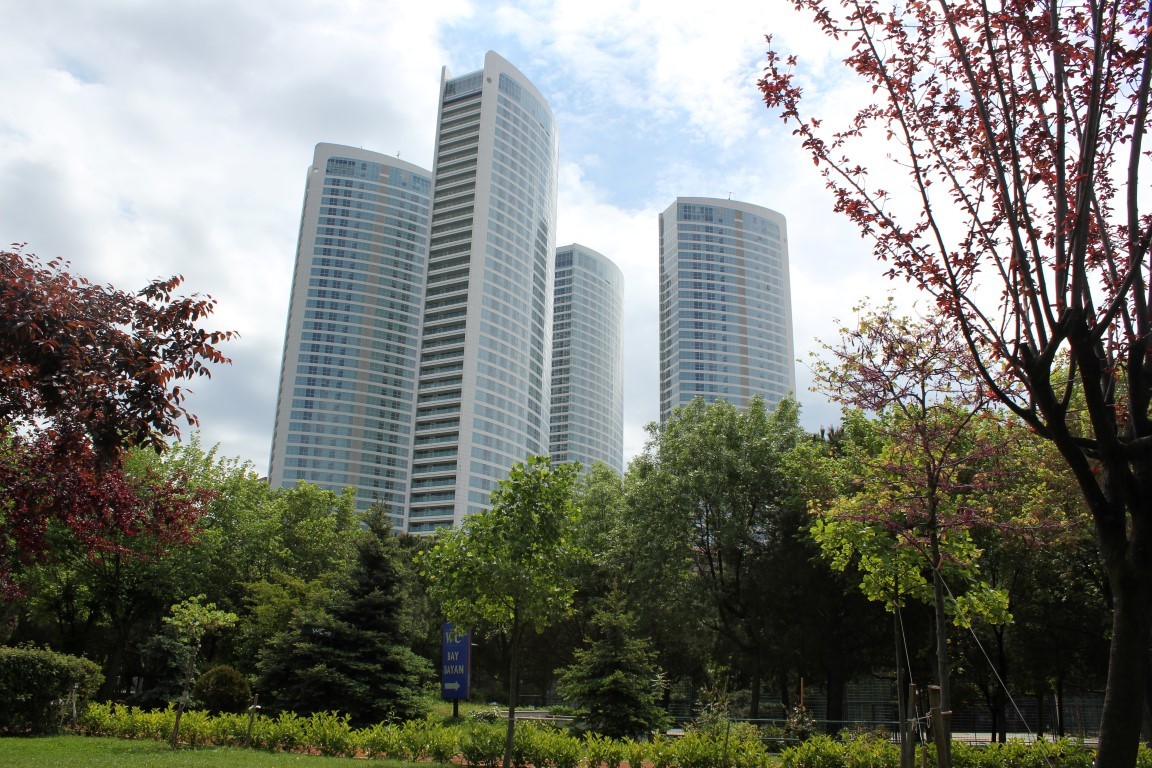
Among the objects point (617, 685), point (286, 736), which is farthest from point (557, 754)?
point (286, 736)

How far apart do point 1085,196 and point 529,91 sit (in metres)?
124

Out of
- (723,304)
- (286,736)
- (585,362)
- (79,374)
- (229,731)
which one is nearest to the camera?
(79,374)

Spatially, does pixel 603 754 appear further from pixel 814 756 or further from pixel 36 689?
pixel 36 689

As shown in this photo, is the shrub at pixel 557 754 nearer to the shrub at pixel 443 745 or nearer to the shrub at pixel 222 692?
the shrub at pixel 443 745

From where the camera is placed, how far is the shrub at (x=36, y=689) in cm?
1549

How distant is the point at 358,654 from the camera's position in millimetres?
19406

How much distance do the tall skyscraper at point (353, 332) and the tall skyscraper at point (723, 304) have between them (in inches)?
1757

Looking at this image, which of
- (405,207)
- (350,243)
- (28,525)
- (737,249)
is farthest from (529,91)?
(28,525)

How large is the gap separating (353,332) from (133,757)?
11011 cm

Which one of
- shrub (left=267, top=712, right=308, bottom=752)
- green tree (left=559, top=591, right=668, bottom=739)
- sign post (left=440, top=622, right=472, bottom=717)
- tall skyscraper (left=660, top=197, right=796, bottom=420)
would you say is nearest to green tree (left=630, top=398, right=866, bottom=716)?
sign post (left=440, top=622, right=472, bottom=717)

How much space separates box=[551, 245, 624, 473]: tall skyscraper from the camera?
14925 centimetres

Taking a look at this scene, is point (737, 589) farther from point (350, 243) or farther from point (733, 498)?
point (350, 243)

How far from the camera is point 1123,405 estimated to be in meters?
6.85

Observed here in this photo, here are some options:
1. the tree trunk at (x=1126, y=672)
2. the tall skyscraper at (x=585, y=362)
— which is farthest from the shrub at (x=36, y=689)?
the tall skyscraper at (x=585, y=362)
